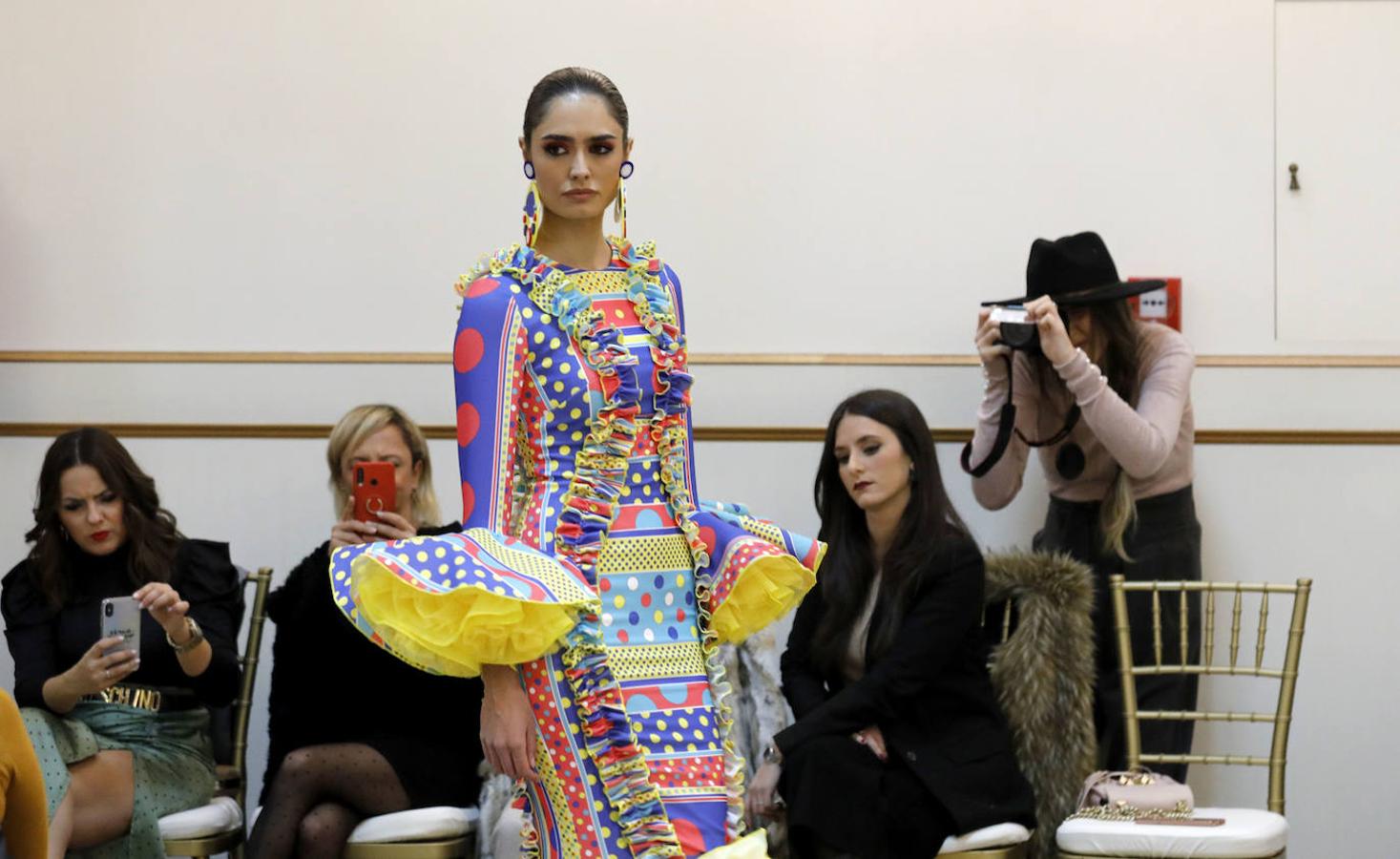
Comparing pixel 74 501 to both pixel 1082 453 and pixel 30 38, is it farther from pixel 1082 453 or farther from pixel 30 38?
pixel 1082 453

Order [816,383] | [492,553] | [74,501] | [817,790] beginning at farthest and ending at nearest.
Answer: [816,383] < [74,501] < [817,790] < [492,553]

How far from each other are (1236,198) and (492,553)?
8.99ft

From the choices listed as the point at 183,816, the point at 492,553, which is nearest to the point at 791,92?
the point at 183,816

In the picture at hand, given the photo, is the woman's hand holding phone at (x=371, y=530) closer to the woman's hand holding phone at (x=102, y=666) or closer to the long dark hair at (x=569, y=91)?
the woman's hand holding phone at (x=102, y=666)

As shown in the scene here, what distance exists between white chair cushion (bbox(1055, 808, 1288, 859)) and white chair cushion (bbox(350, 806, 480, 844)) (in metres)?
1.14

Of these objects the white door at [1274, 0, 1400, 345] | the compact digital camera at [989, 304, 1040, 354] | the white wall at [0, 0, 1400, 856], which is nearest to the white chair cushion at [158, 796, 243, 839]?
the white wall at [0, 0, 1400, 856]

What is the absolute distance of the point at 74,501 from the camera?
384cm

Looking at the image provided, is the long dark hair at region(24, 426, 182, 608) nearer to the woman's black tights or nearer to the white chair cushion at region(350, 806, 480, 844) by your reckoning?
the woman's black tights

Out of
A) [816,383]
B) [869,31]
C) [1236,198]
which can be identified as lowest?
[816,383]

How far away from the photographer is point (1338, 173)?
4.41m

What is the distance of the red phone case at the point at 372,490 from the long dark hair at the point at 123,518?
42cm

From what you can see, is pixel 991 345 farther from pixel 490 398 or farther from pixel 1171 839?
pixel 490 398

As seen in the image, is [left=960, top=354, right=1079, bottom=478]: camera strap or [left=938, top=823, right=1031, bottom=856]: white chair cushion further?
[left=960, top=354, right=1079, bottom=478]: camera strap

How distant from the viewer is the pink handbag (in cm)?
355
